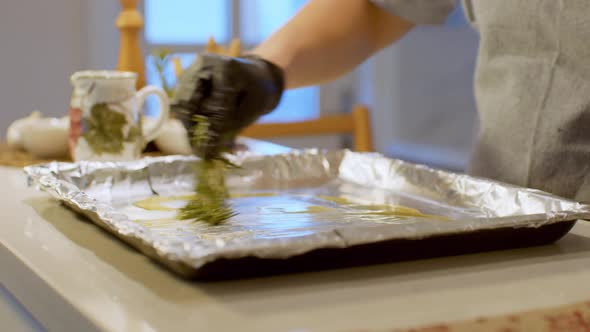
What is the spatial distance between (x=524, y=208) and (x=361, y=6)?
56cm

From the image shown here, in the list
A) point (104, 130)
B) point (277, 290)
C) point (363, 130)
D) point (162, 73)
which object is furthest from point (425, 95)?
A: point (277, 290)

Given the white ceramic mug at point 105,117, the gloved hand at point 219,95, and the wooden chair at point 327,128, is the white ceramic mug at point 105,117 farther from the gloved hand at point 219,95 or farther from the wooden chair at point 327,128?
the wooden chair at point 327,128

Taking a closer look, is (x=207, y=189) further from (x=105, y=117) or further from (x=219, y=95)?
(x=105, y=117)

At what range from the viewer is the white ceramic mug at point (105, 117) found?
1.06 metres

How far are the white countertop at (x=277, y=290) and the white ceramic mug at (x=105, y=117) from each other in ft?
1.37

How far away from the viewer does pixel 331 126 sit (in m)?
1.81

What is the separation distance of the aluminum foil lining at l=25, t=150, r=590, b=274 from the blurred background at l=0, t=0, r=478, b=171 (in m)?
1.51

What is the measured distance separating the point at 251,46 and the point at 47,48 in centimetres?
69

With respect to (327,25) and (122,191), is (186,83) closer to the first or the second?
(122,191)

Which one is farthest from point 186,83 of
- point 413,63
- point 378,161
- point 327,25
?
point 413,63

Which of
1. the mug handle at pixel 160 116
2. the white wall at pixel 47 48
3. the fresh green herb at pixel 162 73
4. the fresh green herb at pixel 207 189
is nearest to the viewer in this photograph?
the fresh green herb at pixel 207 189

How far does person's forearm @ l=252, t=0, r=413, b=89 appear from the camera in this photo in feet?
3.87

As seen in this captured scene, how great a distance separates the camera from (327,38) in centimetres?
121

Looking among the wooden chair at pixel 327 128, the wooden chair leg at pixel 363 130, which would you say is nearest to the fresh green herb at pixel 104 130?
the wooden chair at pixel 327 128
